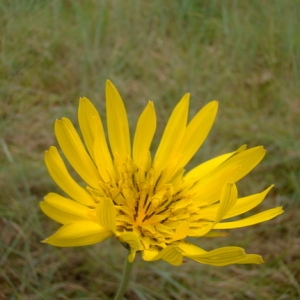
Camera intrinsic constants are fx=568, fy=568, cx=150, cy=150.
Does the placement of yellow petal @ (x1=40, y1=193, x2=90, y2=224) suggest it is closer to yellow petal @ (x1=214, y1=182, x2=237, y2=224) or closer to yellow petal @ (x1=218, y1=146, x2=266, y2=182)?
yellow petal @ (x1=214, y1=182, x2=237, y2=224)

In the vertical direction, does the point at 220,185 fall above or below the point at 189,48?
above

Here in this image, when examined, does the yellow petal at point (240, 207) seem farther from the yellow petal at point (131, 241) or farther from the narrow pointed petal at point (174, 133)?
the yellow petal at point (131, 241)

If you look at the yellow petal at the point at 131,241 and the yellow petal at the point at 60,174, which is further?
the yellow petal at the point at 60,174

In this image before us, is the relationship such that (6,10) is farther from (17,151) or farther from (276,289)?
(276,289)

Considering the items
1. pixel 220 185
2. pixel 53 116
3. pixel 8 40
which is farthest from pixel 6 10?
pixel 220 185

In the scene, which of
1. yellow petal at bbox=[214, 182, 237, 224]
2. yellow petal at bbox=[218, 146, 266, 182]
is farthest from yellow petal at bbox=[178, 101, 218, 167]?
yellow petal at bbox=[214, 182, 237, 224]

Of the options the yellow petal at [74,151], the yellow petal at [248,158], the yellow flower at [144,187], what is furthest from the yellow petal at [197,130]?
the yellow petal at [74,151]

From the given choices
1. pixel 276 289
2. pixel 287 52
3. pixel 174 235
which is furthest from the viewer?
pixel 287 52
